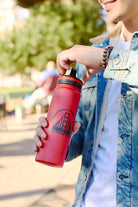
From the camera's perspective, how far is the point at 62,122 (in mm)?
925

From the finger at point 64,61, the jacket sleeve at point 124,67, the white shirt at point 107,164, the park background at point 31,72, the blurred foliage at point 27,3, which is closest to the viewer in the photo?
the jacket sleeve at point 124,67

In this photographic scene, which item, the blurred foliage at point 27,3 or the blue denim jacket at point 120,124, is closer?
the blue denim jacket at point 120,124

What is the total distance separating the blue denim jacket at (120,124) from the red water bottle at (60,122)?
0.15 m

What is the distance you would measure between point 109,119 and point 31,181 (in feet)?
8.68

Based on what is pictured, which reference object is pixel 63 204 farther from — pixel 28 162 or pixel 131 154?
pixel 131 154

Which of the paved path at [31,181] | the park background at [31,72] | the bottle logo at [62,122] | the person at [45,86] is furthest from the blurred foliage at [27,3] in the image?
the bottle logo at [62,122]

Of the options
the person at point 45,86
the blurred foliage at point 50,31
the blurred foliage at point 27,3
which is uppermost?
the blurred foliage at point 27,3

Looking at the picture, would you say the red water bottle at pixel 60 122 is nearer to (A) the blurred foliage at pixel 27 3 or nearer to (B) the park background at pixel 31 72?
(B) the park background at pixel 31 72

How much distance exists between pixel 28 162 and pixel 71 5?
13177 mm

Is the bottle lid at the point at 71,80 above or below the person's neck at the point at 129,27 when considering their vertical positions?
below

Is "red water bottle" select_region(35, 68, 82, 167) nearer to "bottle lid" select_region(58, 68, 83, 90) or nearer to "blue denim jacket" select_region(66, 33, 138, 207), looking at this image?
"bottle lid" select_region(58, 68, 83, 90)

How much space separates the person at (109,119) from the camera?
34.4 inches

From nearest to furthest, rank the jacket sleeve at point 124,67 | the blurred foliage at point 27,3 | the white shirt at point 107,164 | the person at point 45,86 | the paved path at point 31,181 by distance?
the jacket sleeve at point 124,67
the white shirt at point 107,164
the paved path at point 31,181
the person at point 45,86
the blurred foliage at point 27,3

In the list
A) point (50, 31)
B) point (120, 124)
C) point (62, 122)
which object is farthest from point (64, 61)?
point (50, 31)
